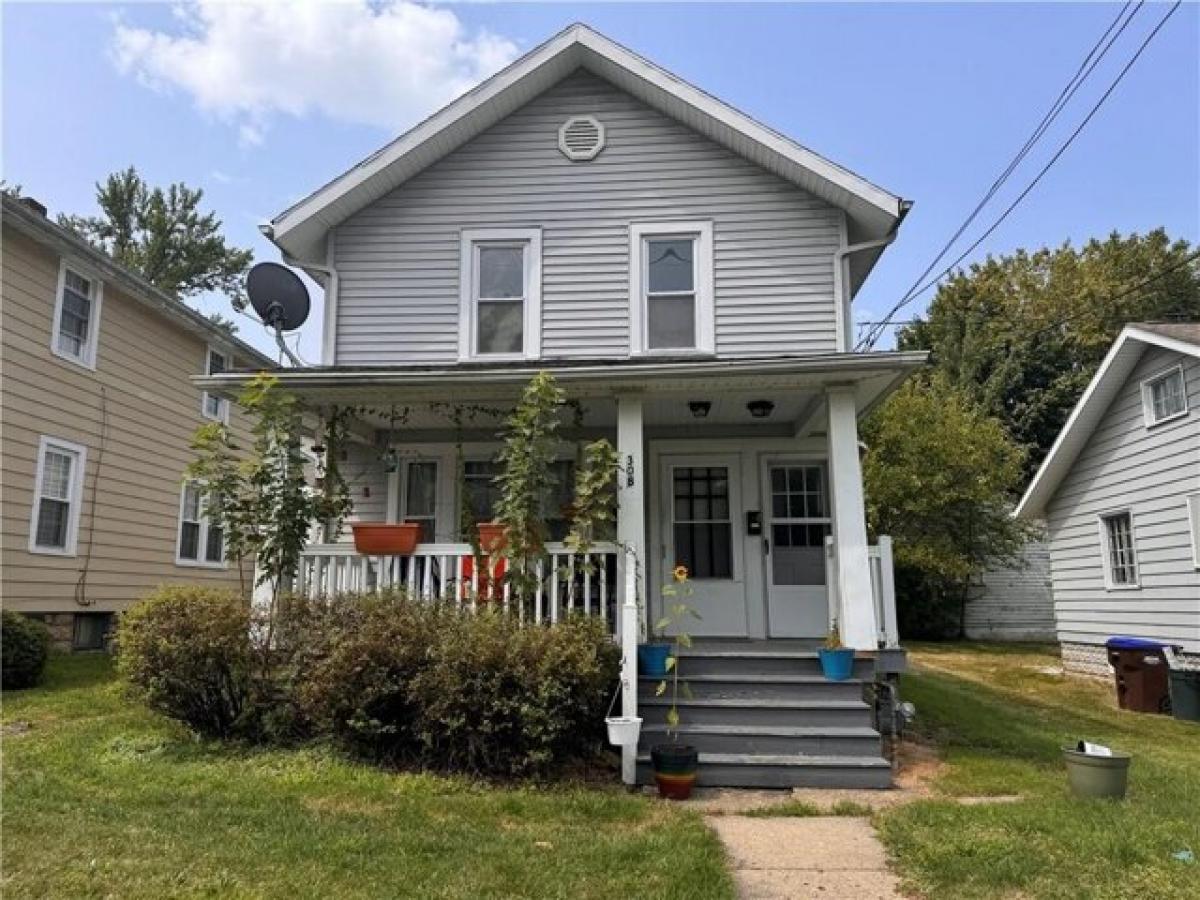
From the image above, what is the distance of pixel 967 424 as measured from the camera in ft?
63.9

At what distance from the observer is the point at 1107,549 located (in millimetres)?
12742

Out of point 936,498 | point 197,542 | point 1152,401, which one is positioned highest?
point 1152,401

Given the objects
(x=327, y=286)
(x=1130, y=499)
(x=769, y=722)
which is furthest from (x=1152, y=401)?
(x=327, y=286)

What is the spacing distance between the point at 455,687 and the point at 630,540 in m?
2.08

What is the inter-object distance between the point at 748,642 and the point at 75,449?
9.82 metres

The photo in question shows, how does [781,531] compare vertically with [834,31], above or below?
below

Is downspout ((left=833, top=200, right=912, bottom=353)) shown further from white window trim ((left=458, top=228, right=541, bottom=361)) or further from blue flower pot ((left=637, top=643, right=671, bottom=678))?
blue flower pot ((left=637, top=643, right=671, bottom=678))

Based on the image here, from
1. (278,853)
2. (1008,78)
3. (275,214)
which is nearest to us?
(278,853)

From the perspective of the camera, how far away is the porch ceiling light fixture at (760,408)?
8399 millimetres

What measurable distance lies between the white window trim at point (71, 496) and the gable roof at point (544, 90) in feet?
16.0

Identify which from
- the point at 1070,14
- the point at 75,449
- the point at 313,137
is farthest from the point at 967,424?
the point at 75,449

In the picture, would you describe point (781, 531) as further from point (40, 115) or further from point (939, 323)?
point (939, 323)

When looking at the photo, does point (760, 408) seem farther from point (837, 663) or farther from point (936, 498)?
point (936, 498)

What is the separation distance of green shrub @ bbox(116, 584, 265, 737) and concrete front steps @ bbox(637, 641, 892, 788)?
10.5 ft
